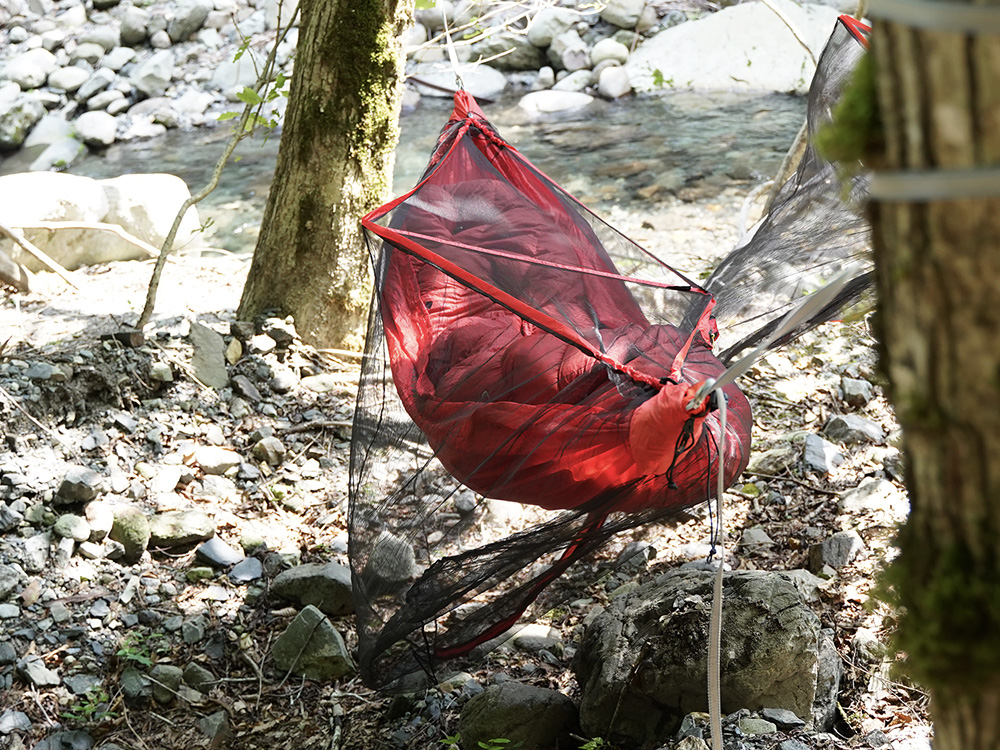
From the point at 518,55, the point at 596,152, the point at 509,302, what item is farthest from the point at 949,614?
the point at 518,55

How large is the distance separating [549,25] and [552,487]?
24.7 ft

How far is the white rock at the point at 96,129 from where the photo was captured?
7423mm

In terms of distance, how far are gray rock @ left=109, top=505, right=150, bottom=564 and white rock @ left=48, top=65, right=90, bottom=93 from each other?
23.4 ft

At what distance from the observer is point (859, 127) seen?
628 mm

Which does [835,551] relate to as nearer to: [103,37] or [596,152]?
[596,152]

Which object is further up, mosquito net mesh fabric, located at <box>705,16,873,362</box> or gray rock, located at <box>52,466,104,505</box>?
mosquito net mesh fabric, located at <box>705,16,873,362</box>

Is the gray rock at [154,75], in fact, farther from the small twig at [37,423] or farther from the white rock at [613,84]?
the small twig at [37,423]

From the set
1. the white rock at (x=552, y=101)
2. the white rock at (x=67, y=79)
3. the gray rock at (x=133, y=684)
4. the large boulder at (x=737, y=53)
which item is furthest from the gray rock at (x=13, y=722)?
the white rock at (x=67, y=79)

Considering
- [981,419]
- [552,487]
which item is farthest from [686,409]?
[981,419]

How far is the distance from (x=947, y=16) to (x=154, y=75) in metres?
8.63

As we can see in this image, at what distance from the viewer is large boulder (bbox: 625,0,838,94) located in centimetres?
761

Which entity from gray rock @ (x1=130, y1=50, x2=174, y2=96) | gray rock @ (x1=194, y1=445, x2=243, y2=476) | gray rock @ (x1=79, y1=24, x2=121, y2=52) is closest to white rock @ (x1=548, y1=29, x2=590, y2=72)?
gray rock @ (x1=130, y1=50, x2=174, y2=96)

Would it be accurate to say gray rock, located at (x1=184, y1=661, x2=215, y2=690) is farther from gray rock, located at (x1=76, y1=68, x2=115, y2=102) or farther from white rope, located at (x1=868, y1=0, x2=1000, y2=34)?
gray rock, located at (x1=76, y1=68, x2=115, y2=102)

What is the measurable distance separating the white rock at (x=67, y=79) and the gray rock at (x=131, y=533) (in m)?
7.12
